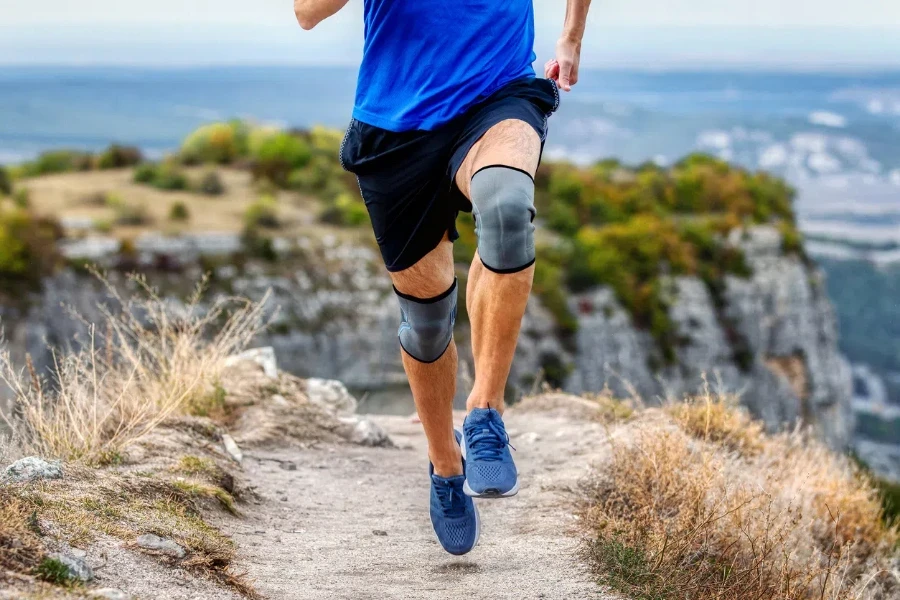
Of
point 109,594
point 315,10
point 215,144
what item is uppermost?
point 315,10

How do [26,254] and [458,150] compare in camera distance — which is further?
[26,254]

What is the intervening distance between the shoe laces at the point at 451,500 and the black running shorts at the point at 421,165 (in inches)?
36.6

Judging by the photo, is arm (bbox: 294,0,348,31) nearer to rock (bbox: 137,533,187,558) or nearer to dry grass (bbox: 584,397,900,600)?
rock (bbox: 137,533,187,558)

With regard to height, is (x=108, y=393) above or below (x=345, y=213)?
above

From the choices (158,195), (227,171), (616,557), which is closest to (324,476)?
(616,557)

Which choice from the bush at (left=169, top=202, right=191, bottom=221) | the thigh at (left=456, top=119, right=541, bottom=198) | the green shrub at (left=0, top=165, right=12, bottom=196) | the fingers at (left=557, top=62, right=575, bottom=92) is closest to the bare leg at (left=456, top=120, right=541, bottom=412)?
the thigh at (left=456, top=119, right=541, bottom=198)

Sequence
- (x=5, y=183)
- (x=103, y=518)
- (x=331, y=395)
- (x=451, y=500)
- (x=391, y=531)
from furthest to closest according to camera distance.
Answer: (x=5, y=183)
(x=331, y=395)
(x=391, y=531)
(x=451, y=500)
(x=103, y=518)

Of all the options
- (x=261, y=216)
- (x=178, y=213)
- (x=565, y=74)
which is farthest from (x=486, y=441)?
(x=261, y=216)

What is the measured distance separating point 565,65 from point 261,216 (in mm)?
41937

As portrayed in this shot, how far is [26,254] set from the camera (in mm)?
37250

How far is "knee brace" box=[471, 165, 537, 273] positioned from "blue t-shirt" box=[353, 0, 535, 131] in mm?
337

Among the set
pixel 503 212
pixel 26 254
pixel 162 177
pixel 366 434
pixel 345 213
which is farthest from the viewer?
pixel 162 177

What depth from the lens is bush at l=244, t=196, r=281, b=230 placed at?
143ft

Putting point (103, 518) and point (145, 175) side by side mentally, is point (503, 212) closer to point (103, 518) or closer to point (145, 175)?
point (103, 518)
